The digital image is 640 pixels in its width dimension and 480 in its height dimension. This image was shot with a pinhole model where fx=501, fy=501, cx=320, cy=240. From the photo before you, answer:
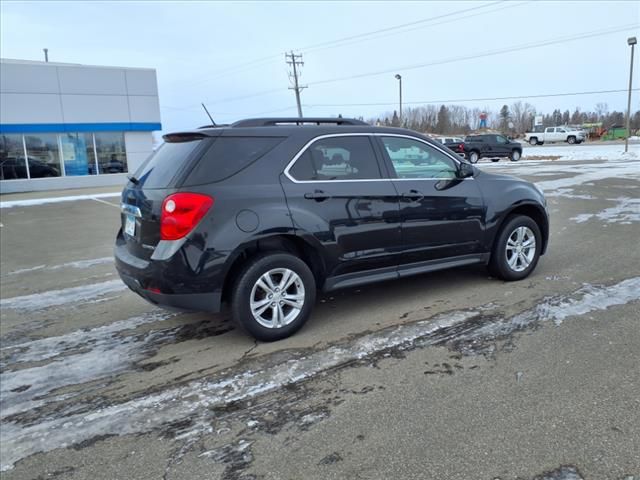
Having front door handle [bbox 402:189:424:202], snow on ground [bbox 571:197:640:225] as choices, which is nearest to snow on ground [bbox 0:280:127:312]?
front door handle [bbox 402:189:424:202]

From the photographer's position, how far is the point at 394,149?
485 cm

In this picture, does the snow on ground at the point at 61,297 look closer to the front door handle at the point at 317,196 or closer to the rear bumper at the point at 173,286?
the rear bumper at the point at 173,286

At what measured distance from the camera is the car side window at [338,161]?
430 centimetres

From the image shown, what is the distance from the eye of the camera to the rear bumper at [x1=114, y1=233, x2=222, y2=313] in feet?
12.5

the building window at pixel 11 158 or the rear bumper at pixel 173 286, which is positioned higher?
the building window at pixel 11 158

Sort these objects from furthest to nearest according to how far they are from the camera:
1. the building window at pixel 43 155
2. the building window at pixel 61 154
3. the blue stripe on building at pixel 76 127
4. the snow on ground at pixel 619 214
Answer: the building window at pixel 43 155, the building window at pixel 61 154, the blue stripe on building at pixel 76 127, the snow on ground at pixel 619 214

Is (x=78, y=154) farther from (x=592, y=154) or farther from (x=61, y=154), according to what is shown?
(x=592, y=154)

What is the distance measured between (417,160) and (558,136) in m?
54.7

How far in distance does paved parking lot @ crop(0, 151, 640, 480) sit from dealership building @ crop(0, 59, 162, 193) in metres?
18.8

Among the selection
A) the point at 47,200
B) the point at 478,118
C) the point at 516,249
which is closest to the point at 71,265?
the point at 516,249

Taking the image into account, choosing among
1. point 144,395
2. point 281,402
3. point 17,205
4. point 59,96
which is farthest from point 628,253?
point 59,96

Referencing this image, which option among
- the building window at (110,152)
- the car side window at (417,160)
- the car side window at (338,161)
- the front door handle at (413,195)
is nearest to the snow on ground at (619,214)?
the car side window at (417,160)

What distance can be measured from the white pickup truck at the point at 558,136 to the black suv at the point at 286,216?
5327 cm

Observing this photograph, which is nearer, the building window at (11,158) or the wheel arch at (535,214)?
the wheel arch at (535,214)
